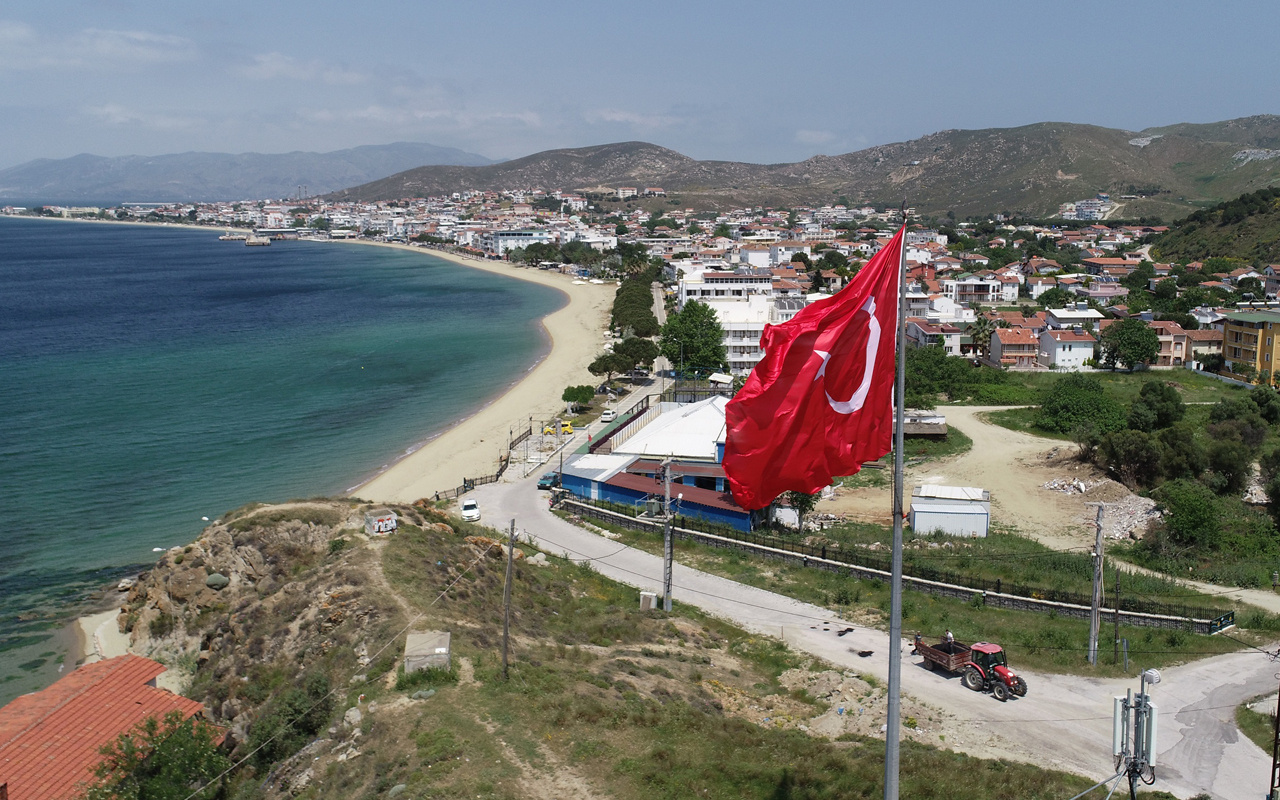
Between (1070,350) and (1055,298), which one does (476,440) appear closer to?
(1070,350)

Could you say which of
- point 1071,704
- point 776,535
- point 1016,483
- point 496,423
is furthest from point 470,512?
point 1016,483

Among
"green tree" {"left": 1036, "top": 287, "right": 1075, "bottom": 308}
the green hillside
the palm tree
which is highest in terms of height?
the green hillside

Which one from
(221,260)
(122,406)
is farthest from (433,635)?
(221,260)

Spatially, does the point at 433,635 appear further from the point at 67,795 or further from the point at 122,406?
the point at 122,406

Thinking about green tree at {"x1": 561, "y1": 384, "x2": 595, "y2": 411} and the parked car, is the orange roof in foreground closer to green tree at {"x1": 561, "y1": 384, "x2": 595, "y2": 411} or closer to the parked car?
the parked car

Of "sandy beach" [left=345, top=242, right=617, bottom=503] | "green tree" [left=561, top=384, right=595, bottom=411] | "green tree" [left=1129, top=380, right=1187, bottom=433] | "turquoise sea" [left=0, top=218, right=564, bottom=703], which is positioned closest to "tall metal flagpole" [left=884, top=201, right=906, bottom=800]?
"turquoise sea" [left=0, top=218, right=564, bottom=703]
